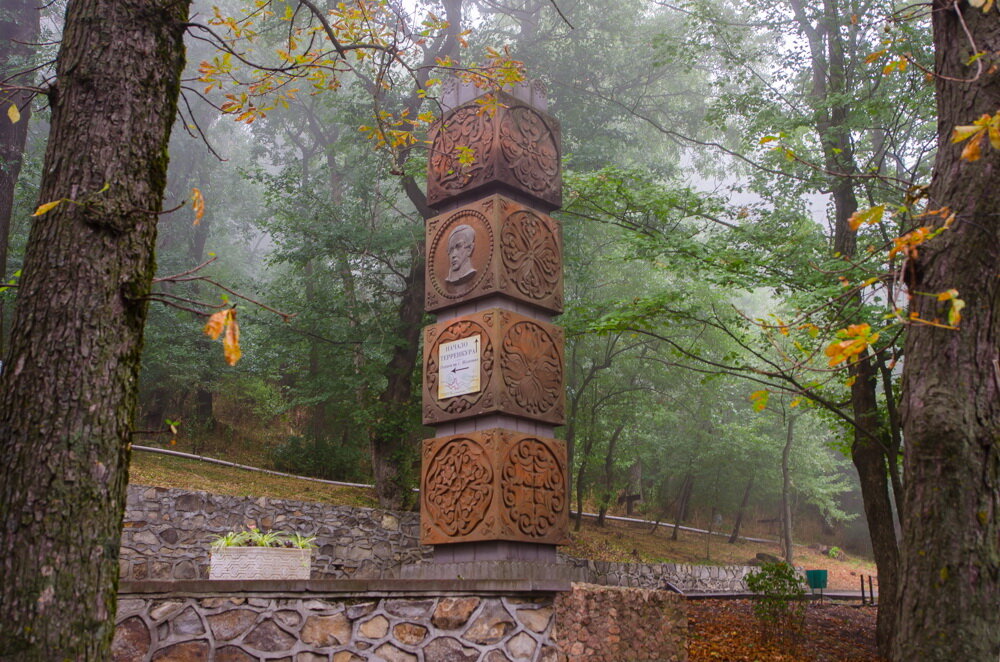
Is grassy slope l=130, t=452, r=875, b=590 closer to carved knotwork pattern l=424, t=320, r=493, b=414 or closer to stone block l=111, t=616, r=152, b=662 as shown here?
carved knotwork pattern l=424, t=320, r=493, b=414

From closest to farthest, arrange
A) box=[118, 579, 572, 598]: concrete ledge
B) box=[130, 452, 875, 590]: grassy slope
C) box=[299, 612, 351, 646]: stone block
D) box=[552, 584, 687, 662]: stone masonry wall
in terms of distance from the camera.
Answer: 1. box=[118, 579, 572, 598]: concrete ledge
2. box=[299, 612, 351, 646]: stone block
3. box=[552, 584, 687, 662]: stone masonry wall
4. box=[130, 452, 875, 590]: grassy slope

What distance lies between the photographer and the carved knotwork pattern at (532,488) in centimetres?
685

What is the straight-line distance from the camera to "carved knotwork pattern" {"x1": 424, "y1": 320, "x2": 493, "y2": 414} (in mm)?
7125

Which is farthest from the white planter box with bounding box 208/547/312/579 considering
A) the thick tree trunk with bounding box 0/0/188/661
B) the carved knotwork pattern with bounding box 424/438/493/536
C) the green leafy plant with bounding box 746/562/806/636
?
the green leafy plant with bounding box 746/562/806/636

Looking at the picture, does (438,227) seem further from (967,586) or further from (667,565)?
(667,565)

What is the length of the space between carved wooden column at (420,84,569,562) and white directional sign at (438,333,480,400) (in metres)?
0.01

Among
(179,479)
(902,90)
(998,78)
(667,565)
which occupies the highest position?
(902,90)

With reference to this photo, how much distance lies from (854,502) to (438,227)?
28747 mm

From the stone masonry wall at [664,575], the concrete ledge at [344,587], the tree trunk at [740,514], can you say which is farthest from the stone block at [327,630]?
the tree trunk at [740,514]

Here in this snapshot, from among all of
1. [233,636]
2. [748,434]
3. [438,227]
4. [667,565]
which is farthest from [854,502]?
[233,636]

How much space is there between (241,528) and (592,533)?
9.29 meters

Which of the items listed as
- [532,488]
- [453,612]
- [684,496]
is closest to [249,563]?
[453,612]

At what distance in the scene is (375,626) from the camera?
210 inches

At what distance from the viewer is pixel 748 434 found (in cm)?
2142
